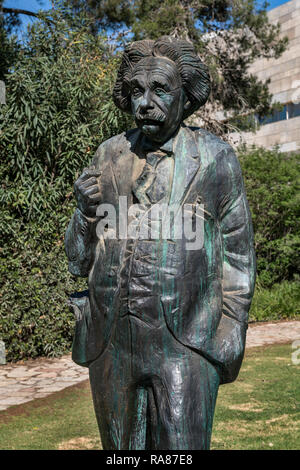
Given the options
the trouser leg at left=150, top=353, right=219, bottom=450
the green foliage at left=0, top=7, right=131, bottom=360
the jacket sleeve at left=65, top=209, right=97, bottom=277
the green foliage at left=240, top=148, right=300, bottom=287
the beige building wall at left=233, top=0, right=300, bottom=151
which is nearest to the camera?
the trouser leg at left=150, top=353, right=219, bottom=450

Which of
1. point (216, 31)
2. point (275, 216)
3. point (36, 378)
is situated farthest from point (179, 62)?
point (216, 31)

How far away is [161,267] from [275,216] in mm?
11665

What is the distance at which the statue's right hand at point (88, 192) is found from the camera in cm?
231

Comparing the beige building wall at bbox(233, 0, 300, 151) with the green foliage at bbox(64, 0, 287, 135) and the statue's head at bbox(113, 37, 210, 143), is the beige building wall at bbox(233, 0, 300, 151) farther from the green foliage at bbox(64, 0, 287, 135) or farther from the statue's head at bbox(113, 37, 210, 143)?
the statue's head at bbox(113, 37, 210, 143)

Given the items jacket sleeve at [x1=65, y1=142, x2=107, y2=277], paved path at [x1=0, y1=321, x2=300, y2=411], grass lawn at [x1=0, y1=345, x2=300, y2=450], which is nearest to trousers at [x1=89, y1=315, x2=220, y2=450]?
jacket sleeve at [x1=65, y1=142, x2=107, y2=277]

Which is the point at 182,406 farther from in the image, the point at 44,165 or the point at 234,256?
the point at 44,165

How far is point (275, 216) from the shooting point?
1342 centimetres

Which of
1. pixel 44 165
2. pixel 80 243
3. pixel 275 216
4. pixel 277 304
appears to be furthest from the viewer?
pixel 275 216

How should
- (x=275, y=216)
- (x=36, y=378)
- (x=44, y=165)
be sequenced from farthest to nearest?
(x=275, y=216) < (x=44, y=165) < (x=36, y=378)

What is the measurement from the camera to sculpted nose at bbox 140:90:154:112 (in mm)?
2197

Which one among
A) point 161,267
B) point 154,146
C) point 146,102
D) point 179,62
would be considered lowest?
point 161,267

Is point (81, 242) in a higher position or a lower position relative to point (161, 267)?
higher

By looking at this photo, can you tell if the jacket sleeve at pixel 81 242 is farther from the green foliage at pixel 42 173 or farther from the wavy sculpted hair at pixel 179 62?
the green foliage at pixel 42 173

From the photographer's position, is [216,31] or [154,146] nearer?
[154,146]
